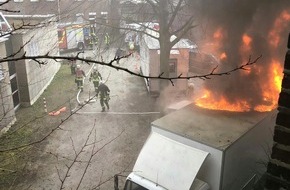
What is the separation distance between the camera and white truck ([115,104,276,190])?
217 inches

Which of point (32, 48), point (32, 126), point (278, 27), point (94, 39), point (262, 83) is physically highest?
point (278, 27)

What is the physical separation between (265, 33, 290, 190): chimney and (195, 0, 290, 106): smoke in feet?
20.5

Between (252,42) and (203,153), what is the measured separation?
14.0ft

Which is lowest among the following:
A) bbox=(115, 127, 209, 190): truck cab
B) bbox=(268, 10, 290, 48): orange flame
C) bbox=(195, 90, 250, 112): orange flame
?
bbox=(115, 127, 209, 190): truck cab

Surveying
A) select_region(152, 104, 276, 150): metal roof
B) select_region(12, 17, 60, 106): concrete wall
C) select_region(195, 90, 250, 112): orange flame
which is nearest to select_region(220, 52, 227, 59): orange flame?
select_region(195, 90, 250, 112): orange flame

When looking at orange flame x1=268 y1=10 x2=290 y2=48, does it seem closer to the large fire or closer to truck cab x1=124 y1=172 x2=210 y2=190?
the large fire

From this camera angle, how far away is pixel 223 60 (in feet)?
29.4

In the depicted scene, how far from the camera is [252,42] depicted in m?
8.39

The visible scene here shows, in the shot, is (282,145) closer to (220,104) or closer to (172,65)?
(220,104)

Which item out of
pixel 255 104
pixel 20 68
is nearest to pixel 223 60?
pixel 255 104

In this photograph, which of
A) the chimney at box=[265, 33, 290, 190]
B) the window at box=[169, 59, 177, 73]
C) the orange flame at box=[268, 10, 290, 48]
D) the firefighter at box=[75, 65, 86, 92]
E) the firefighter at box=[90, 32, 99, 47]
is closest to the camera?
the chimney at box=[265, 33, 290, 190]

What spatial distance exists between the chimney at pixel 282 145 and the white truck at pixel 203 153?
10.4 feet

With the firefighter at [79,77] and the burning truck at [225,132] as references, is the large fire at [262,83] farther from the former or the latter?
the firefighter at [79,77]

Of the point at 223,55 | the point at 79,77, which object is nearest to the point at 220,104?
the point at 223,55
